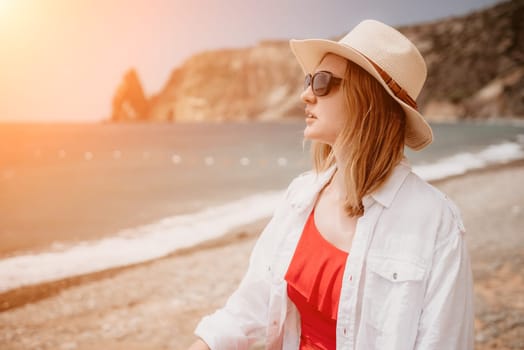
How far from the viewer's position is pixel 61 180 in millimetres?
23359

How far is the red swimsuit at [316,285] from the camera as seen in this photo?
1.91 metres

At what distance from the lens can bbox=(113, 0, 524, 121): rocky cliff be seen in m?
89.9

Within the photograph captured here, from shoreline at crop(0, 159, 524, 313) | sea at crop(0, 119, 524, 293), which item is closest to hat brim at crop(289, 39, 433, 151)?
sea at crop(0, 119, 524, 293)

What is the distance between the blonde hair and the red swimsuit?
0.27 metres

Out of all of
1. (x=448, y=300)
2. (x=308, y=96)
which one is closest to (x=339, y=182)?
(x=308, y=96)

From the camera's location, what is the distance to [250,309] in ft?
6.98

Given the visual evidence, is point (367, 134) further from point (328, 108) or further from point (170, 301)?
point (170, 301)

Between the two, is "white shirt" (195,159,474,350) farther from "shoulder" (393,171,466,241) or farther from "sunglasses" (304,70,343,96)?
"sunglasses" (304,70,343,96)

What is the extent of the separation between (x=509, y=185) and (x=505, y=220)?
20.3 feet

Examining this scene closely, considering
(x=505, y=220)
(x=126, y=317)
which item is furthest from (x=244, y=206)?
(x=126, y=317)

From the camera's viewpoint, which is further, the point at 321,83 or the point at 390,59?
the point at 321,83

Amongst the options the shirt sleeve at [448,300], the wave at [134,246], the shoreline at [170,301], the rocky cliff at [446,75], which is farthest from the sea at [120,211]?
the rocky cliff at [446,75]

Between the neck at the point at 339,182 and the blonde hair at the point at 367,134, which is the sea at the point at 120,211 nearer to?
the neck at the point at 339,182

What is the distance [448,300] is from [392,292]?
0.23m
